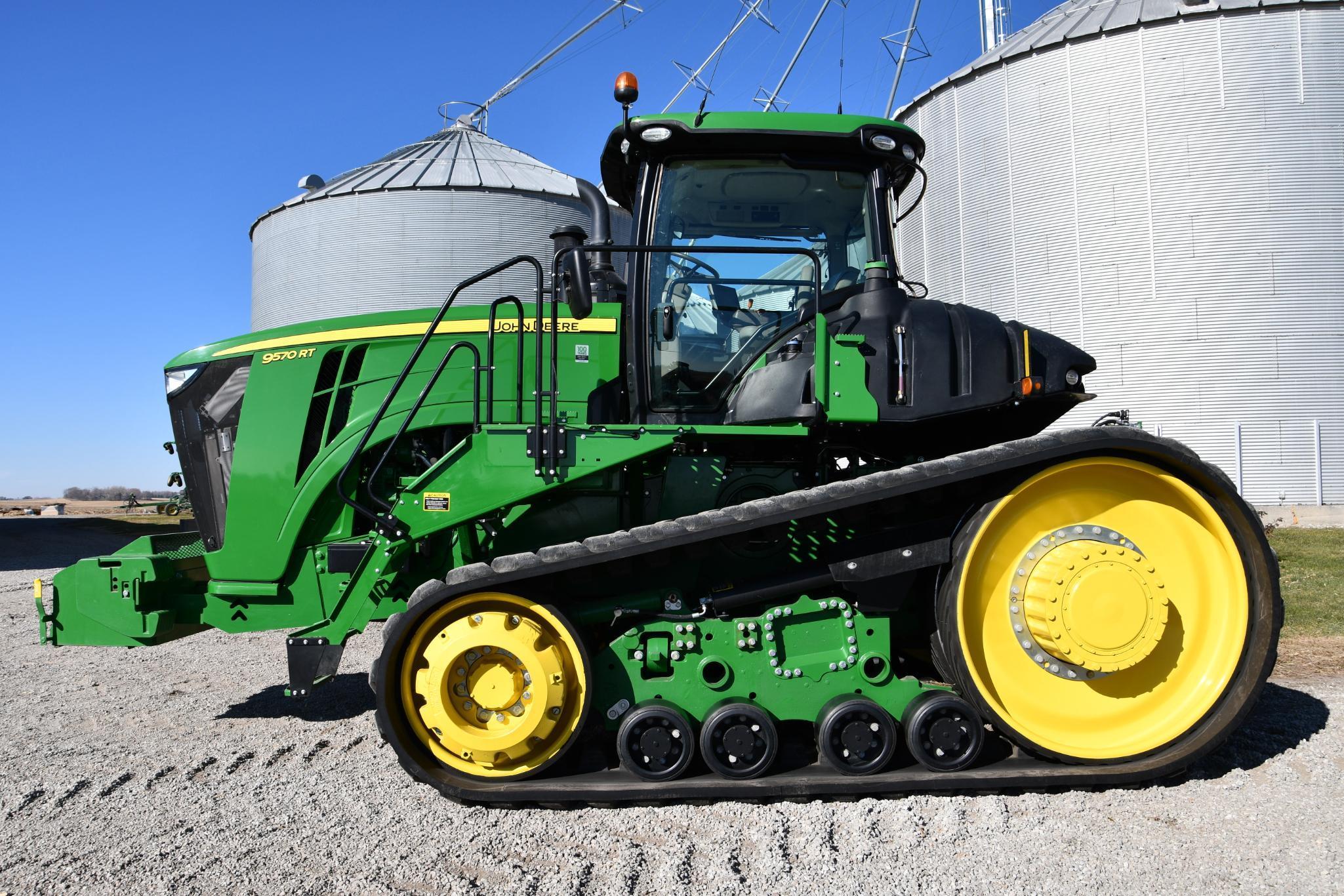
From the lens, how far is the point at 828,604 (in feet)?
11.9

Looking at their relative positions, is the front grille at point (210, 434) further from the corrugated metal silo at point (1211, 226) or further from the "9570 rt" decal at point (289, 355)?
the corrugated metal silo at point (1211, 226)

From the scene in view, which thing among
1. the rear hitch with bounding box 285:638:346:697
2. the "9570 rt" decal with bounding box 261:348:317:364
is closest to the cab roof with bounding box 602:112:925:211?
the "9570 rt" decal with bounding box 261:348:317:364

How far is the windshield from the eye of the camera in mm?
4145

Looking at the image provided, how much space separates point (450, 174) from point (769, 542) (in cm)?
2072

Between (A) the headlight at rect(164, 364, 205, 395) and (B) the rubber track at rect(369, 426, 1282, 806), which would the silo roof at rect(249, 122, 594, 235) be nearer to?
(A) the headlight at rect(164, 364, 205, 395)

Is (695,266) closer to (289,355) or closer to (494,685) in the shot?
(494,685)

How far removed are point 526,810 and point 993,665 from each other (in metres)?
2.03

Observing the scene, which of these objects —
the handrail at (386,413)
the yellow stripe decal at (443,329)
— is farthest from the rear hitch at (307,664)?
the yellow stripe decal at (443,329)

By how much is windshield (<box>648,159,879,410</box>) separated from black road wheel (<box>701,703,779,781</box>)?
1.46 meters

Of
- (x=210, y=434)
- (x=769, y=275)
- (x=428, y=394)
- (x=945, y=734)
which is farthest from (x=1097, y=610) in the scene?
(x=210, y=434)

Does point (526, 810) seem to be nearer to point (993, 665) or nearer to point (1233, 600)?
point (993, 665)

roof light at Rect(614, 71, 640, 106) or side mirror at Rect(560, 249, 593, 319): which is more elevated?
roof light at Rect(614, 71, 640, 106)

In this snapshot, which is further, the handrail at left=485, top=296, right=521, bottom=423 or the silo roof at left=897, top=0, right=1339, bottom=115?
the silo roof at left=897, top=0, right=1339, bottom=115

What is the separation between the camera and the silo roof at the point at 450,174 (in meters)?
21.5
